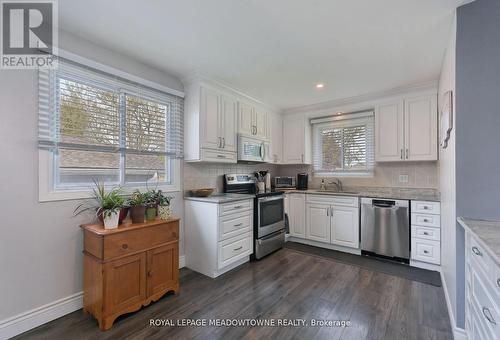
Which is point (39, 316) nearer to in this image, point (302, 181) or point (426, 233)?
point (302, 181)

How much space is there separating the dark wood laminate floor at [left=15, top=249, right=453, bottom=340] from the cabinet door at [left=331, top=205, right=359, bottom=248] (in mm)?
580

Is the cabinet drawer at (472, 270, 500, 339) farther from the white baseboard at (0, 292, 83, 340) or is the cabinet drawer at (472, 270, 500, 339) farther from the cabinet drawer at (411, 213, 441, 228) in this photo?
the white baseboard at (0, 292, 83, 340)

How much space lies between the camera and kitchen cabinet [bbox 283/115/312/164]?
14.0 feet

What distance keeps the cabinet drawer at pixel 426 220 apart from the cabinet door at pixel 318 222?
1.11m

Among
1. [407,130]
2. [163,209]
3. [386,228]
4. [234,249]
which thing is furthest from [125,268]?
[407,130]

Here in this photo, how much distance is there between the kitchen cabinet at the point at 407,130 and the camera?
3.08 meters

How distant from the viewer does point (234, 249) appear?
286 cm

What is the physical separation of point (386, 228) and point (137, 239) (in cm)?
308

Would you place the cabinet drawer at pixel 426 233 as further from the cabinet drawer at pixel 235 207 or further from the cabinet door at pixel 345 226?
the cabinet drawer at pixel 235 207

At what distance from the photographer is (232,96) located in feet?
10.9

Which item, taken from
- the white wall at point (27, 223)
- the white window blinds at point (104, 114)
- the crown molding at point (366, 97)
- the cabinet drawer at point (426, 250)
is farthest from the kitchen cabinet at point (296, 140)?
the white wall at point (27, 223)

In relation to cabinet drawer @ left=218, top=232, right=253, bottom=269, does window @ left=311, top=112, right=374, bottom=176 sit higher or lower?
higher

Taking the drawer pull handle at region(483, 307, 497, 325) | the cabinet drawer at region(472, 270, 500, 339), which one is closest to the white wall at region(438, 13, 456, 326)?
the cabinet drawer at region(472, 270, 500, 339)

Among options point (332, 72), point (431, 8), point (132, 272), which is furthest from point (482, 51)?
point (132, 272)
